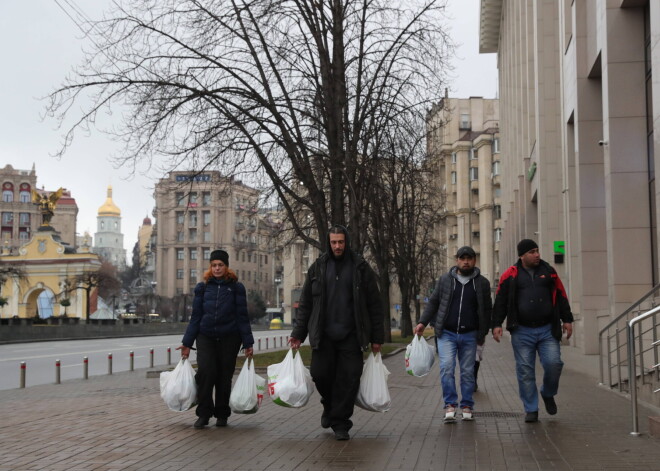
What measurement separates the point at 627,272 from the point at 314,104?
7743 millimetres

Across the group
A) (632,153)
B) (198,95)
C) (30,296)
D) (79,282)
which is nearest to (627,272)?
(632,153)

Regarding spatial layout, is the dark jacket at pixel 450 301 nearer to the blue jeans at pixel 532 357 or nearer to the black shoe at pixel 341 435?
the blue jeans at pixel 532 357

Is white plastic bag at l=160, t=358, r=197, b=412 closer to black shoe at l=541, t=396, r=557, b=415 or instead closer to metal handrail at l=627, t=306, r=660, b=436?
black shoe at l=541, t=396, r=557, b=415

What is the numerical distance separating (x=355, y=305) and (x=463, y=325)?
52.2 inches

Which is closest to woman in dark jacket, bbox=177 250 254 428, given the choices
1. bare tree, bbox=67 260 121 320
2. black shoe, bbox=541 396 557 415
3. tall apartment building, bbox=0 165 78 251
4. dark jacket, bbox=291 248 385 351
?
dark jacket, bbox=291 248 385 351

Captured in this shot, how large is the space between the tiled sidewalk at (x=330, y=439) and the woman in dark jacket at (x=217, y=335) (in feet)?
1.06

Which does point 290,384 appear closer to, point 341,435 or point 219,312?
point 341,435

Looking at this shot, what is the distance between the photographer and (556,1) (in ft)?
113

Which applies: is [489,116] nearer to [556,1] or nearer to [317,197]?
[556,1]

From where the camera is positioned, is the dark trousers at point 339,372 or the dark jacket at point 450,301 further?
the dark jacket at point 450,301

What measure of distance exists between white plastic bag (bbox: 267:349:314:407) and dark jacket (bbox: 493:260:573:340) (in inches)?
80.2

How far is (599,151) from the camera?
23797mm

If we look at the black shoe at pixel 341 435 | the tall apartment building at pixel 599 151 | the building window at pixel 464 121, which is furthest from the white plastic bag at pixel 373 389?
the building window at pixel 464 121

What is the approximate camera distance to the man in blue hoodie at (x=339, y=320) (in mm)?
9000
